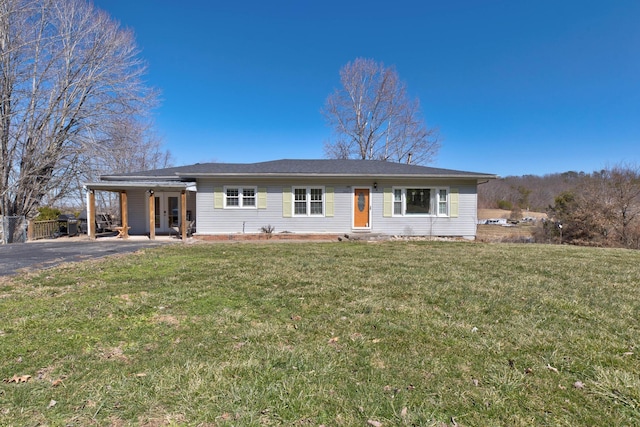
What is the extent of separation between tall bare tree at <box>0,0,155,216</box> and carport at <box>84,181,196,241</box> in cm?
375

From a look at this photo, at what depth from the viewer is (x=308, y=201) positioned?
13109mm

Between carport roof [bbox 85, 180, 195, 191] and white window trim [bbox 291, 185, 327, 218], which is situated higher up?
carport roof [bbox 85, 180, 195, 191]

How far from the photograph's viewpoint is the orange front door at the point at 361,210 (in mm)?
13227

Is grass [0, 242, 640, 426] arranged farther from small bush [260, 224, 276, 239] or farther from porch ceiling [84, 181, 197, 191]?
small bush [260, 224, 276, 239]

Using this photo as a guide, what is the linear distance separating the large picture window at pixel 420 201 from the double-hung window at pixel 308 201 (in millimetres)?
3235

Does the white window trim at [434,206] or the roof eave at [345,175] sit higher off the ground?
the roof eave at [345,175]

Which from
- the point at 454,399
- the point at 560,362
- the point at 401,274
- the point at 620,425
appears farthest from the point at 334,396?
the point at 401,274

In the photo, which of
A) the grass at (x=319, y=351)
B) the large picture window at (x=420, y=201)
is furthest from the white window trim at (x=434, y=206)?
the grass at (x=319, y=351)

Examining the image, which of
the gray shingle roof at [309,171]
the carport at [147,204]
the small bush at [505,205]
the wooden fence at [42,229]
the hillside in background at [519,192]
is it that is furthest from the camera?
the small bush at [505,205]

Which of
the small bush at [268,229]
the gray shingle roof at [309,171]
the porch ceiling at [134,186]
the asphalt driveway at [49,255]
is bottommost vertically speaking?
the asphalt driveway at [49,255]

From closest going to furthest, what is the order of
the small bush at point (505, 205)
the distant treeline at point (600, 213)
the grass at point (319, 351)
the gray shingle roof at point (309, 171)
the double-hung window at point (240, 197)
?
the grass at point (319, 351) < the gray shingle roof at point (309, 171) < the double-hung window at point (240, 197) < the distant treeline at point (600, 213) < the small bush at point (505, 205)

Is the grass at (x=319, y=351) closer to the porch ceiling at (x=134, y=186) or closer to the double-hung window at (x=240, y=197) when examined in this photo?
the porch ceiling at (x=134, y=186)

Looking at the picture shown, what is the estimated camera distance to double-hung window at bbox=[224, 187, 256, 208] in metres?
12.8

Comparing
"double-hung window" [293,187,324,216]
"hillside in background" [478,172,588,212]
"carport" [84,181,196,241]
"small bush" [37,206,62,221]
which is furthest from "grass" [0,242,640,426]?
"hillside in background" [478,172,588,212]
